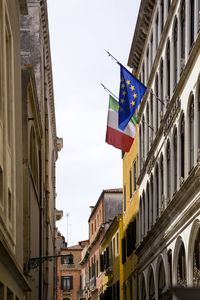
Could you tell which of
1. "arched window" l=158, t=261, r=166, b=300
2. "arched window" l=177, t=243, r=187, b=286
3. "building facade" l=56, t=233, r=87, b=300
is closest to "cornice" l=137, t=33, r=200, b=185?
"arched window" l=177, t=243, r=187, b=286

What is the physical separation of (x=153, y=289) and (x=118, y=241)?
1701cm

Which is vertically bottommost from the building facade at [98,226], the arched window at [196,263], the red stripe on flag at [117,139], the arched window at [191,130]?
the arched window at [196,263]

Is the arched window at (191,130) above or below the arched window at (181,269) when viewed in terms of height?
above

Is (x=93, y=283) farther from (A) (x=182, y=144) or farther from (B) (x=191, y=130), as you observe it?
(B) (x=191, y=130)

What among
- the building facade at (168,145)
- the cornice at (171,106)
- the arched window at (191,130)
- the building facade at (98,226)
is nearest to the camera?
the cornice at (171,106)

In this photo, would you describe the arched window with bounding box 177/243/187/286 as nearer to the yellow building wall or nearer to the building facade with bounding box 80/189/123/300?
the yellow building wall

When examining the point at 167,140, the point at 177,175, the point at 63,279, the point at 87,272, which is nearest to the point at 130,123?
the point at 167,140

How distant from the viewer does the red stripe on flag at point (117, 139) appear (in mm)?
25406

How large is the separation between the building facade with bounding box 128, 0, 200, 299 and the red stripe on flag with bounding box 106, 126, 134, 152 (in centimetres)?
147

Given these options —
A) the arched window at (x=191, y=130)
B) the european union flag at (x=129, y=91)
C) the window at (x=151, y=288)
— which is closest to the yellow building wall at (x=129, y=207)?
the window at (x=151, y=288)

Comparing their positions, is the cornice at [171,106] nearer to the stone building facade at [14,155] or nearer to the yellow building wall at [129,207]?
the yellow building wall at [129,207]

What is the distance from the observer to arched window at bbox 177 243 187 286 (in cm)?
2111

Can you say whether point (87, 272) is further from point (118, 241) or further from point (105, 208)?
point (118, 241)

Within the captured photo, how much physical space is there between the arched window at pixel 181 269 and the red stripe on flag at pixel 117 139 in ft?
16.6
